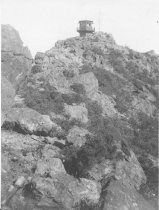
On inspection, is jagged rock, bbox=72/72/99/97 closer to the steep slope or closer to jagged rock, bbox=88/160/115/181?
the steep slope

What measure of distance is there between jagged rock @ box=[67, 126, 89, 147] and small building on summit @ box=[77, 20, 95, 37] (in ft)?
96.9

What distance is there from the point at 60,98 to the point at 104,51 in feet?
51.6

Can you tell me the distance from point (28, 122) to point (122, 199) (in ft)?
34.6

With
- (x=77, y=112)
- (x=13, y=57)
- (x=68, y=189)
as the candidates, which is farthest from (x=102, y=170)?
(x=13, y=57)

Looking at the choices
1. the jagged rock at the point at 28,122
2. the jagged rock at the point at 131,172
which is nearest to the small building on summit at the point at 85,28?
the jagged rock at the point at 28,122

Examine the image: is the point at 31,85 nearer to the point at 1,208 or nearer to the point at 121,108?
the point at 121,108

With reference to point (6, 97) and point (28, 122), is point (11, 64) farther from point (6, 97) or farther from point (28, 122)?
point (28, 122)

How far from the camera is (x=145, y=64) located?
50.1m

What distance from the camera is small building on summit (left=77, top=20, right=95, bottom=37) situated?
188 feet

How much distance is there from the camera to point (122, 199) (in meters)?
23.7

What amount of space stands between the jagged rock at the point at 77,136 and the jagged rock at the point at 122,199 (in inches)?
198

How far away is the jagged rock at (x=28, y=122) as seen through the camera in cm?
2984

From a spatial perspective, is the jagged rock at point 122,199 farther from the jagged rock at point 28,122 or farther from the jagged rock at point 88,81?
the jagged rock at point 88,81

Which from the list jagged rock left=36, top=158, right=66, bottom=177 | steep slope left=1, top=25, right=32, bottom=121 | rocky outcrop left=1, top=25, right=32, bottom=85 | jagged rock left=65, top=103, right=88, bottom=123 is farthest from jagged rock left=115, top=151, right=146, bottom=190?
rocky outcrop left=1, top=25, right=32, bottom=85
